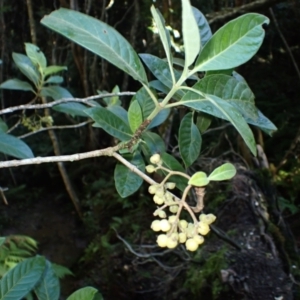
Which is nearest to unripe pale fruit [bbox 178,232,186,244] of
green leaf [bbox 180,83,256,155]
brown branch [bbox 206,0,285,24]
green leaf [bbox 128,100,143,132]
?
green leaf [bbox 180,83,256,155]

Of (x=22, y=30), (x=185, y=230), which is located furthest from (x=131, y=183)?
(x=22, y=30)

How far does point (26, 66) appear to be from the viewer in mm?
1369

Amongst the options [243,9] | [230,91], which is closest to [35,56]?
[230,91]

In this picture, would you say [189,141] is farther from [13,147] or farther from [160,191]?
[13,147]

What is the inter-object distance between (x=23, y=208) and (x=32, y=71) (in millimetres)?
3577

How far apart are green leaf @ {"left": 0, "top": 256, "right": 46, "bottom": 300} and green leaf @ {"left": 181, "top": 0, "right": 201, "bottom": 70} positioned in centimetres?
67

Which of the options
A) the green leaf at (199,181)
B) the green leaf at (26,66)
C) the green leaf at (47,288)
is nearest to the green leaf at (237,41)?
the green leaf at (199,181)

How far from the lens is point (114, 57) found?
57 cm

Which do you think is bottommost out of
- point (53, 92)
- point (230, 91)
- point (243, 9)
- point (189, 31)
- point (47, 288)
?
point (47, 288)

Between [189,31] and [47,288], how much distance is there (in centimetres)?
79

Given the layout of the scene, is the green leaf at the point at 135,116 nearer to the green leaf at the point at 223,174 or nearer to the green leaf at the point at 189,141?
the green leaf at the point at 189,141

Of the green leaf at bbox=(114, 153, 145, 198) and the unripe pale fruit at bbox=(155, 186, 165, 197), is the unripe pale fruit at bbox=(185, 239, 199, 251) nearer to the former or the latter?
the unripe pale fruit at bbox=(155, 186, 165, 197)

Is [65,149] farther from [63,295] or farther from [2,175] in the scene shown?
[63,295]

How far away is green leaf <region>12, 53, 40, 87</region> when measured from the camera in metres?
1.36
